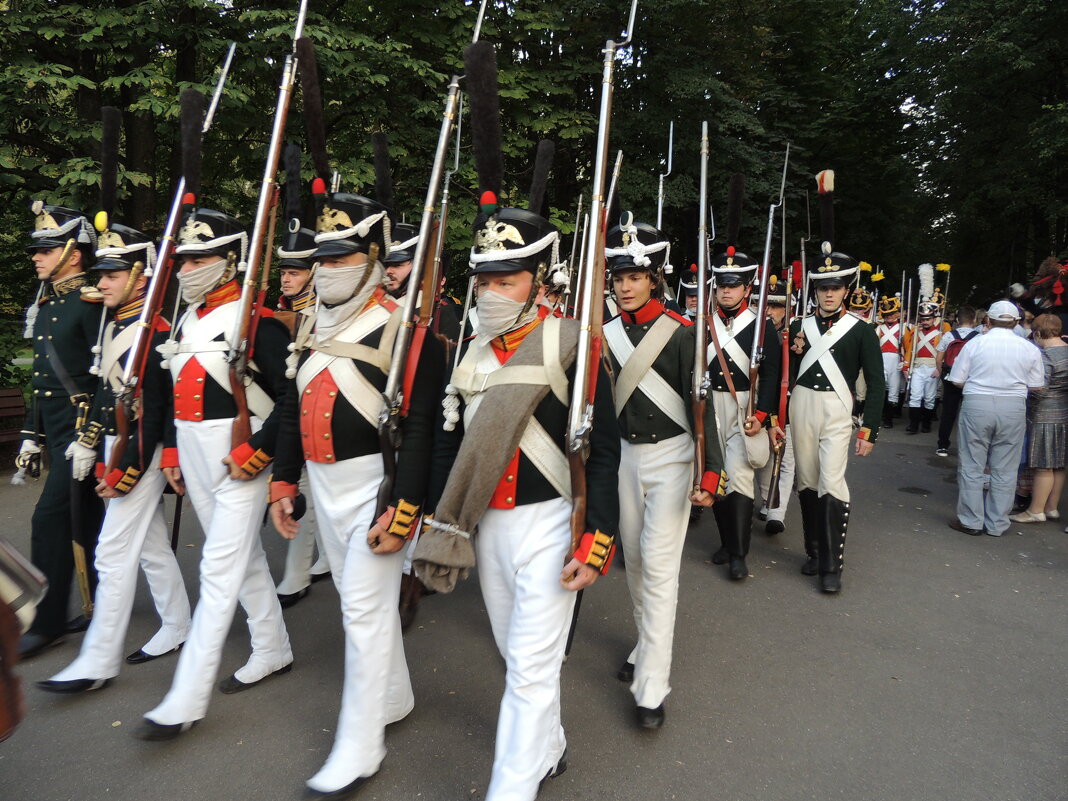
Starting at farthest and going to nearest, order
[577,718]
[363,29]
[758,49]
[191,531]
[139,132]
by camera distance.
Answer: [758,49] → [363,29] → [139,132] → [191,531] → [577,718]

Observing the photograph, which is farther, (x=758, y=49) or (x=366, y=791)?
(x=758, y=49)

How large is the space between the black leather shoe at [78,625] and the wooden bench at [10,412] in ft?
16.3

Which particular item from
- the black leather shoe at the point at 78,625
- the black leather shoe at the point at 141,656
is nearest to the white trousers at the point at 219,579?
the black leather shoe at the point at 141,656

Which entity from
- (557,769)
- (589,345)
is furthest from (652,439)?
(557,769)

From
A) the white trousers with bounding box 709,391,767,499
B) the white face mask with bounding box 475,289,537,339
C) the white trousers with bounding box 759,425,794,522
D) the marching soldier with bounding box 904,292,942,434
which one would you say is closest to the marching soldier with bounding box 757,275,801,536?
the white trousers with bounding box 759,425,794,522

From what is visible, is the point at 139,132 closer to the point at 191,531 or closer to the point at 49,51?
the point at 49,51

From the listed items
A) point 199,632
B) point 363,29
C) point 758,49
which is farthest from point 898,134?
point 199,632

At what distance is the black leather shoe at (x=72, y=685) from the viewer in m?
3.86

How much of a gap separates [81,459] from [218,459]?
1036 millimetres

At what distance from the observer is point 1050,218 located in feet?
60.7

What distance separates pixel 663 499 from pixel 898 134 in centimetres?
2474

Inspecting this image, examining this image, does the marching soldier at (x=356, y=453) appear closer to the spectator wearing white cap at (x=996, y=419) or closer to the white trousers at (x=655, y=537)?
the white trousers at (x=655, y=537)

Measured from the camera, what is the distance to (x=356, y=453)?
326cm

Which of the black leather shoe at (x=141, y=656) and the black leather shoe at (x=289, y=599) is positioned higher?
the black leather shoe at (x=141, y=656)
